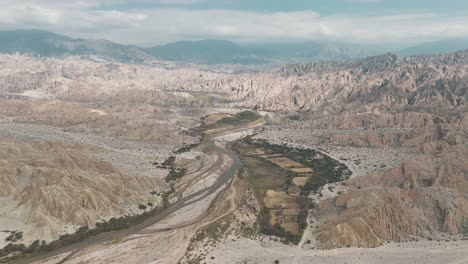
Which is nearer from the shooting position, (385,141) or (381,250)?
(381,250)

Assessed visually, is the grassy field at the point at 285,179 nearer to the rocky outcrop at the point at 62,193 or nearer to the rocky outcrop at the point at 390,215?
the rocky outcrop at the point at 390,215

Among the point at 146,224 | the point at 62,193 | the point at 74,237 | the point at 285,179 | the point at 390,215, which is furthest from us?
the point at 285,179

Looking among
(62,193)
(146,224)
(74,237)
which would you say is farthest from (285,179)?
(74,237)

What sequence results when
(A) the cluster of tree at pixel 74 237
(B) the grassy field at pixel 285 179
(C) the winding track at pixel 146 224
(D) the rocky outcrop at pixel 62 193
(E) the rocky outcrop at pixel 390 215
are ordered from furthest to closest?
(B) the grassy field at pixel 285 179 → (D) the rocky outcrop at pixel 62 193 → (E) the rocky outcrop at pixel 390 215 → (A) the cluster of tree at pixel 74 237 → (C) the winding track at pixel 146 224

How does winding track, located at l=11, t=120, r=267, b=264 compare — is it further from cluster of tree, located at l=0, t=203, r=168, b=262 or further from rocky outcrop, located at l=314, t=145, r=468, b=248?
Answer: rocky outcrop, located at l=314, t=145, r=468, b=248

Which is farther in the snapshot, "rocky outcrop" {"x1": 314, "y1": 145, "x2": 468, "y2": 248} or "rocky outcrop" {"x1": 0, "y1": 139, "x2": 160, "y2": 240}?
"rocky outcrop" {"x1": 0, "y1": 139, "x2": 160, "y2": 240}

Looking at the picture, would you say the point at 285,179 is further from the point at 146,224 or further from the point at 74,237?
the point at 74,237

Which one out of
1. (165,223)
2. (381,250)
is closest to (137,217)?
(165,223)

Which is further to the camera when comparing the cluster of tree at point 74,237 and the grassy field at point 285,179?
the grassy field at point 285,179

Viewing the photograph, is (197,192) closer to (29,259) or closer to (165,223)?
(165,223)

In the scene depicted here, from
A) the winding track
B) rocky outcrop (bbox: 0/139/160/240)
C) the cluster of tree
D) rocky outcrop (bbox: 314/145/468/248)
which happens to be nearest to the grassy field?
rocky outcrop (bbox: 314/145/468/248)

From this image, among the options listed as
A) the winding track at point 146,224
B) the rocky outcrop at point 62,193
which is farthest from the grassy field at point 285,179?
the rocky outcrop at point 62,193
